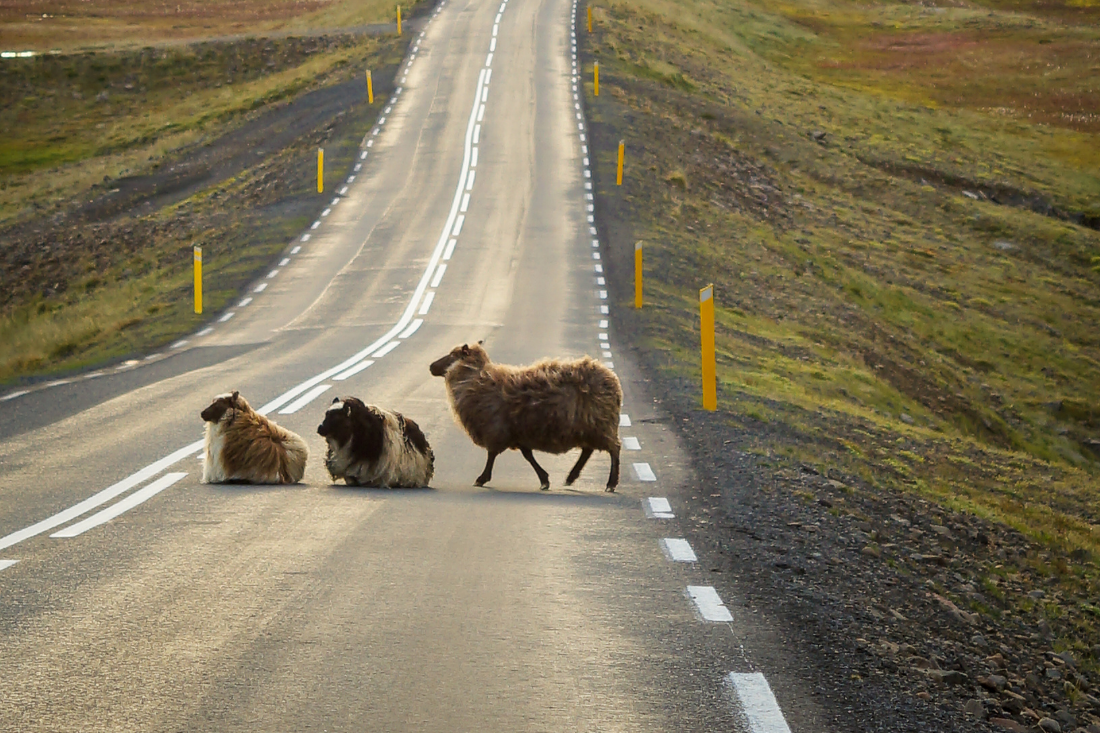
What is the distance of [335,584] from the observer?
741cm

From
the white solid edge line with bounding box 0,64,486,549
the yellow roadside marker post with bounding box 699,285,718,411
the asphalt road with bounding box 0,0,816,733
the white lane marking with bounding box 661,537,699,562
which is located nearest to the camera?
the asphalt road with bounding box 0,0,816,733

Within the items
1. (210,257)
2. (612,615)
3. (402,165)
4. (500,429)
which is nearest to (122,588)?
(612,615)

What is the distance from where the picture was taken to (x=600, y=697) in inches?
221

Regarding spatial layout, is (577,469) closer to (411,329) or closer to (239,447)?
(239,447)

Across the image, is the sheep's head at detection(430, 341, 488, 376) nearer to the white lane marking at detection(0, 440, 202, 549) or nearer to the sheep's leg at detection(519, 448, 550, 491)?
the sheep's leg at detection(519, 448, 550, 491)

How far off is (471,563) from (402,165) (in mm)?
36368

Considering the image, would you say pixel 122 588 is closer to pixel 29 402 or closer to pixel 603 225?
pixel 29 402

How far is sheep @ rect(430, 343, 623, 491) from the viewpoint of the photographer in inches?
438

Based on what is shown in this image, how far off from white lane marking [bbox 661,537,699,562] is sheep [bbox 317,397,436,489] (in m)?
3.03

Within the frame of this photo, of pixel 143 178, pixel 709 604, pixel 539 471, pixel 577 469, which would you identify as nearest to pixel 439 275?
pixel 577 469

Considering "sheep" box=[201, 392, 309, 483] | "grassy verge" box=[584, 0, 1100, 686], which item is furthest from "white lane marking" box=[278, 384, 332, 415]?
"grassy verge" box=[584, 0, 1100, 686]

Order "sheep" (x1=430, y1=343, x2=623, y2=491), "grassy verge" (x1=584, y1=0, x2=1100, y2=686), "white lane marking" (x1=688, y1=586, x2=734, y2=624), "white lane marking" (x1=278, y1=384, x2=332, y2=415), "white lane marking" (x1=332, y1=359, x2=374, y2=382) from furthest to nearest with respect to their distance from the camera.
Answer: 1. "white lane marking" (x1=332, y1=359, x2=374, y2=382)
2. "grassy verge" (x1=584, y1=0, x2=1100, y2=686)
3. "white lane marking" (x1=278, y1=384, x2=332, y2=415)
4. "sheep" (x1=430, y1=343, x2=623, y2=491)
5. "white lane marking" (x1=688, y1=586, x2=734, y2=624)

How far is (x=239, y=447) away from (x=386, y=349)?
10.4m

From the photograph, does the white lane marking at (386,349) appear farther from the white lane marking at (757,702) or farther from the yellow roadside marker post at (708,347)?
the white lane marking at (757,702)
